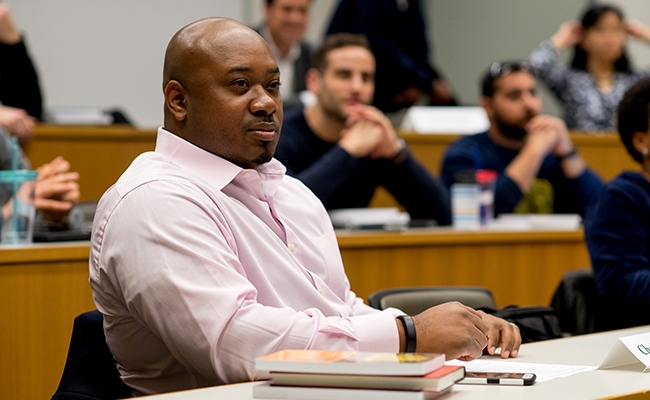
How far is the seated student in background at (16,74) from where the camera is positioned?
3605 millimetres

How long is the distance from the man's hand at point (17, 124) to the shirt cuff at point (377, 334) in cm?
223

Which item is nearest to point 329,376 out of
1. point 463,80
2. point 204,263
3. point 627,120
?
point 204,263

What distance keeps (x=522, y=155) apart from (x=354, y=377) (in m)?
2.85

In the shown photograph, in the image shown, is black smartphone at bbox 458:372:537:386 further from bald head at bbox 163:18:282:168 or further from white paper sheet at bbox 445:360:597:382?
bald head at bbox 163:18:282:168

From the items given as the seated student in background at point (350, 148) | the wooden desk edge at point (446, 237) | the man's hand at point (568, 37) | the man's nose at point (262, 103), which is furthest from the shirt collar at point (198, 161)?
the man's hand at point (568, 37)

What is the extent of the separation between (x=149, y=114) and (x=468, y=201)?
3.09m

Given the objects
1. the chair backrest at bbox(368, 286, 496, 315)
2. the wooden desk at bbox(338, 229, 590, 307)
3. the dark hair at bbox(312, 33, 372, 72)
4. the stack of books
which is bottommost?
the wooden desk at bbox(338, 229, 590, 307)

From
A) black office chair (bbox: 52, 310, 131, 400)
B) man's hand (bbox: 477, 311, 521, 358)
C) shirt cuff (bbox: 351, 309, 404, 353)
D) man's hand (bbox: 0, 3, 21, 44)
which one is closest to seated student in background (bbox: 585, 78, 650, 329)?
man's hand (bbox: 477, 311, 521, 358)

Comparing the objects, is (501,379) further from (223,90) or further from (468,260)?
(468,260)

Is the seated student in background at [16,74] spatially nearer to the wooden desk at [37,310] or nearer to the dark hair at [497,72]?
the wooden desk at [37,310]

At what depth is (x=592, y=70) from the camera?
Result: 511 centimetres

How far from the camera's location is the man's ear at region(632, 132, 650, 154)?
244cm

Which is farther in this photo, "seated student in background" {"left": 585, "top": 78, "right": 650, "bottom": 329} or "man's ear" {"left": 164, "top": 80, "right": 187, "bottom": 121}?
"seated student in background" {"left": 585, "top": 78, "right": 650, "bottom": 329}

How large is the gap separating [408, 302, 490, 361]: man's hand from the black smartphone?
60 mm
